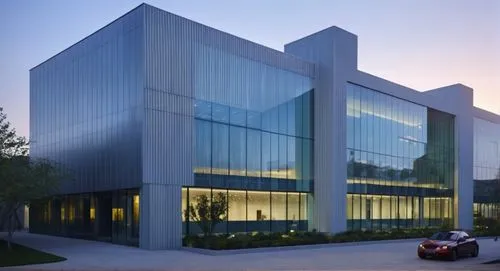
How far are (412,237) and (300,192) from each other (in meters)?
9.78

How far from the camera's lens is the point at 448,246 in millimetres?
23734

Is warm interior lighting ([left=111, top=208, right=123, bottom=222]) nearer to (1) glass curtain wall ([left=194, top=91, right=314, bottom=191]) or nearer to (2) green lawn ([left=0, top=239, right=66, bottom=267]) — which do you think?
(1) glass curtain wall ([left=194, top=91, right=314, bottom=191])

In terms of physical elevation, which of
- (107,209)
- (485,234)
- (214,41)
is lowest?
(485,234)

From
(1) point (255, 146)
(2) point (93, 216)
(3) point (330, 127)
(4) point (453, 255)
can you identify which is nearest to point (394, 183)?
(3) point (330, 127)

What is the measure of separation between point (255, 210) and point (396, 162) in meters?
17.0

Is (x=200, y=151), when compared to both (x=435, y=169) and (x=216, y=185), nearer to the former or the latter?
(x=216, y=185)

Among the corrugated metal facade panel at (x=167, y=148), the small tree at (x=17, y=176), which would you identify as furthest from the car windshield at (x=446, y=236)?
the small tree at (x=17, y=176)

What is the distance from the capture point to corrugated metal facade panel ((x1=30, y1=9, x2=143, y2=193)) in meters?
29.5

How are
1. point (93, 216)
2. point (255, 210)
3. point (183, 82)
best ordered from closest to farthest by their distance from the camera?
point (183, 82) → point (255, 210) → point (93, 216)

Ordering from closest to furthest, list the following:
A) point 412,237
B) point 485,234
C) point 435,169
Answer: point 412,237
point 485,234
point 435,169

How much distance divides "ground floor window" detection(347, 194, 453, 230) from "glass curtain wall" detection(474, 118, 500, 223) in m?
7.61

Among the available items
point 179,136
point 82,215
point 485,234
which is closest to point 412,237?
point 485,234

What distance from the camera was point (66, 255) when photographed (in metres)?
24.4

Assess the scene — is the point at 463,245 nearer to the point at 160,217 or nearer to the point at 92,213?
the point at 160,217
